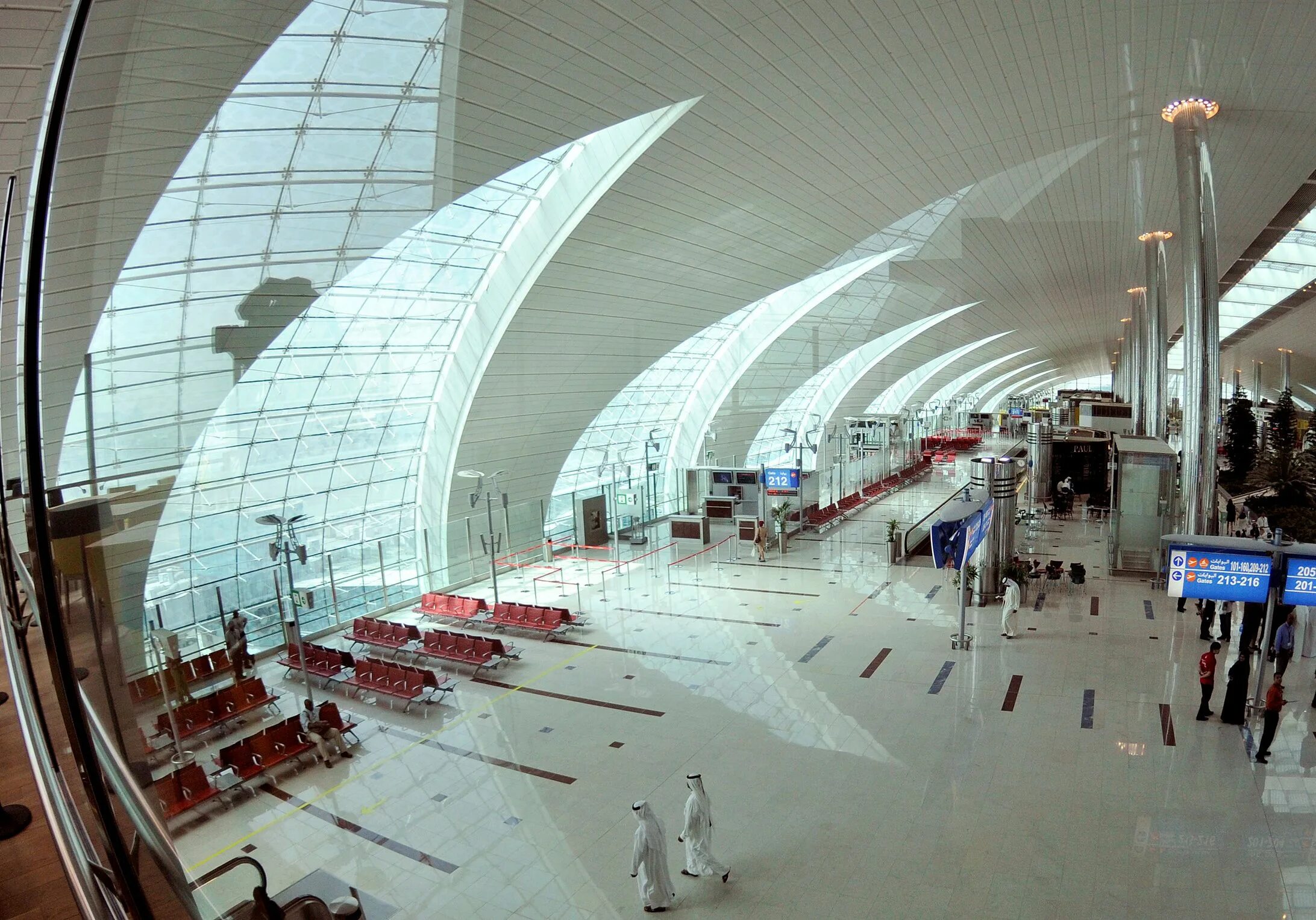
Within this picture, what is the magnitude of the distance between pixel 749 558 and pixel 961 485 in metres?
17.5

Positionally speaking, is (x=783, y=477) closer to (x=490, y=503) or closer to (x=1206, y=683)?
(x=490, y=503)

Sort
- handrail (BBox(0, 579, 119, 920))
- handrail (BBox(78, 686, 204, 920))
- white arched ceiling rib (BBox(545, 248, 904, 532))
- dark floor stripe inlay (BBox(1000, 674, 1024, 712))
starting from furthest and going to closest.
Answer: white arched ceiling rib (BBox(545, 248, 904, 532)) < dark floor stripe inlay (BBox(1000, 674, 1024, 712)) < handrail (BBox(78, 686, 204, 920)) < handrail (BBox(0, 579, 119, 920))

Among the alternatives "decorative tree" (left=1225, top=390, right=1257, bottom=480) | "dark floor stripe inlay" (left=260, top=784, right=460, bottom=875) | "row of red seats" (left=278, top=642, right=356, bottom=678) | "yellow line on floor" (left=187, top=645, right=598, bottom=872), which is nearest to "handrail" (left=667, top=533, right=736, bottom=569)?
"yellow line on floor" (left=187, top=645, right=598, bottom=872)

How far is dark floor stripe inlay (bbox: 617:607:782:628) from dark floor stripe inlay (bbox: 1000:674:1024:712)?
4.53m

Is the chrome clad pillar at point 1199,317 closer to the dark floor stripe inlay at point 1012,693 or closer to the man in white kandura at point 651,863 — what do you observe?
the dark floor stripe inlay at point 1012,693

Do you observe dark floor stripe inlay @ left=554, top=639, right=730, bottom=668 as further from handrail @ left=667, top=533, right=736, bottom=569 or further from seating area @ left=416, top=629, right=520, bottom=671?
handrail @ left=667, top=533, right=736, bottom=569

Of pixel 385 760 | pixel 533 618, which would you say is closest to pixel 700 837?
pixel 385 760

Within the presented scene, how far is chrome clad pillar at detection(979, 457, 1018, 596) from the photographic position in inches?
642

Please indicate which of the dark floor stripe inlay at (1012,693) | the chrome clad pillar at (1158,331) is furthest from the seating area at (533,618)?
the chrome clad pillar at (1158,331)

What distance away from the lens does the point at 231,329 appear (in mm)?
3354

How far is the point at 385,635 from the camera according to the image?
536 inches

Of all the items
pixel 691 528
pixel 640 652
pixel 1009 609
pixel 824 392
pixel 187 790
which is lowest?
pixel 640 652

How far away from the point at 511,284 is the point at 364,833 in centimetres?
1370

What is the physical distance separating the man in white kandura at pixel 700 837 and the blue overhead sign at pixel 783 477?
17.6 metres
